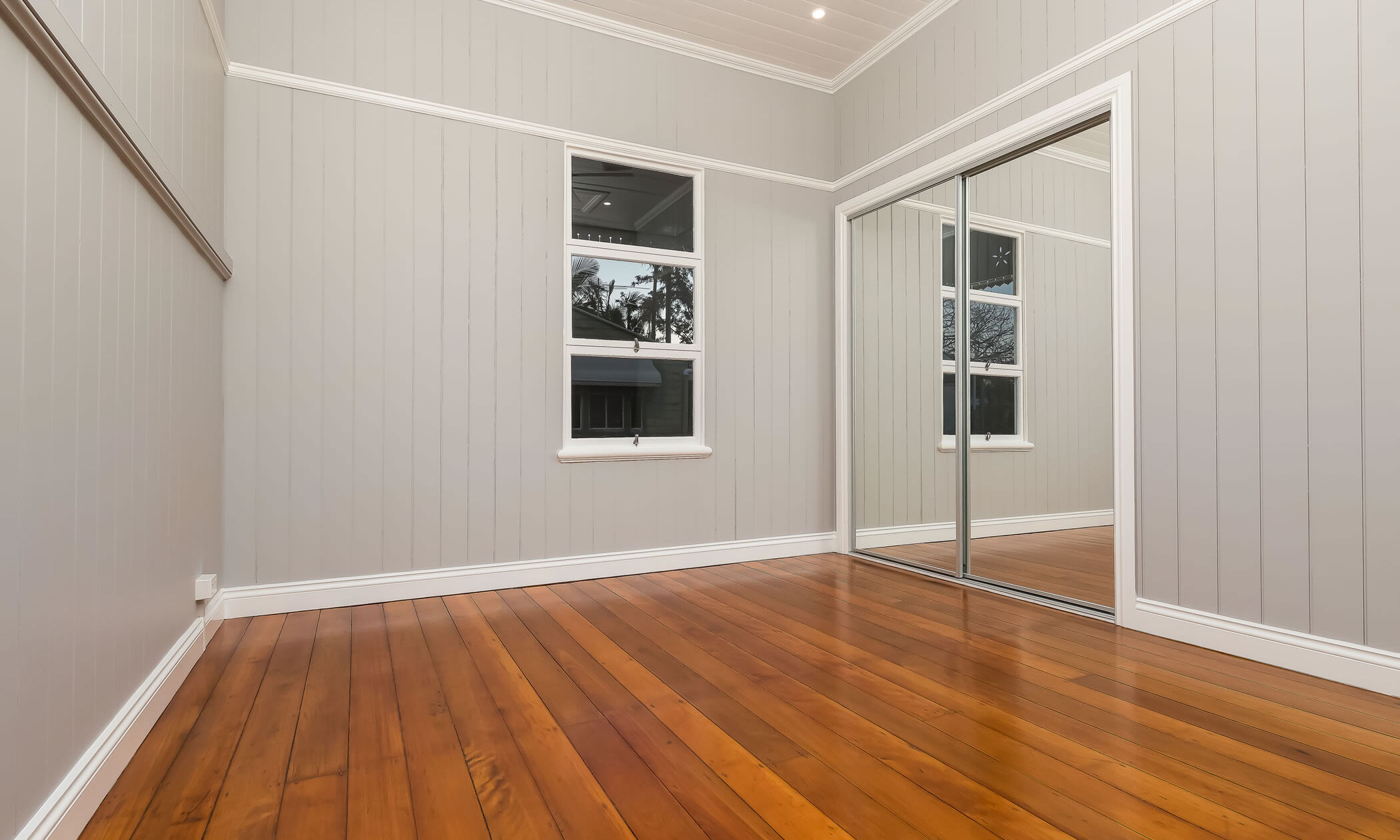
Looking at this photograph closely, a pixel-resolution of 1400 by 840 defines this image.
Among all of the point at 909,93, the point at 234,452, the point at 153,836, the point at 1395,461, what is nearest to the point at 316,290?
the point at 234,452

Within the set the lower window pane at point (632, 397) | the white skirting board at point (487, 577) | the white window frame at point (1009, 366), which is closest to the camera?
the white skirting board at point (487, 577)

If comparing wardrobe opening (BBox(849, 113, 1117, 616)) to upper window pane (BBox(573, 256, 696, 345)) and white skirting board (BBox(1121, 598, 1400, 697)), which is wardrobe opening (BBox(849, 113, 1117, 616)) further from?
upper window pane (BBox(573, 256, 696, 345))

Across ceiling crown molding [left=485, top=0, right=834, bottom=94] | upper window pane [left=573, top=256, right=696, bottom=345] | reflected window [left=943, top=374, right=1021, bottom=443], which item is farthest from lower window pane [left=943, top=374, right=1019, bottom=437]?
ceiling crown molding [left=485, top=0, right=834, bottom=94]

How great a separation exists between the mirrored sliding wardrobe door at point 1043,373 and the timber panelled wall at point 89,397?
10.5 ft

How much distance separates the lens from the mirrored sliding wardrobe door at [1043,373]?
A: 2.81 m

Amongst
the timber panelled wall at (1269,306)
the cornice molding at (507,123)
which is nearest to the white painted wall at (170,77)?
the cornice molding at (507,123)

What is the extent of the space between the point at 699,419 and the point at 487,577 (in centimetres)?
144

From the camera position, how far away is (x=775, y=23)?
375 cm

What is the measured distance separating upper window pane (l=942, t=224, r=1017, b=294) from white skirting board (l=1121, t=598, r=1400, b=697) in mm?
1565

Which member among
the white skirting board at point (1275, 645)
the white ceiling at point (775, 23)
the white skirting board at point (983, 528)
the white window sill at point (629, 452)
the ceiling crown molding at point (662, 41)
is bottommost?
the white skirting board at point (1275, 645)

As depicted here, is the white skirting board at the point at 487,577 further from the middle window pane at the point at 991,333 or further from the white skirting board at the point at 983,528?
the middle window pane at the point at 991,333

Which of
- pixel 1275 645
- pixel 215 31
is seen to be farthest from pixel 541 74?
pixel 1275 645

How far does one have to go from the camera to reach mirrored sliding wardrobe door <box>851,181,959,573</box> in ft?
11.7

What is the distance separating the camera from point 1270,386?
7.27ft
